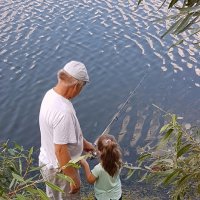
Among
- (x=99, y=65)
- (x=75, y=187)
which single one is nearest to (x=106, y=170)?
(x=75, y=187)

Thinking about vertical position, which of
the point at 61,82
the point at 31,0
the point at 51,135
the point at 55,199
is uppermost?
the point at 61,82

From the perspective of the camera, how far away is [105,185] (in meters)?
3.10

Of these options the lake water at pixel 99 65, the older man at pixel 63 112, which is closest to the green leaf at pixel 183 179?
the older man at pixel 63 112

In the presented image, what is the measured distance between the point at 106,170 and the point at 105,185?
0.42ft

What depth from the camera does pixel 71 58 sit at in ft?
26.8

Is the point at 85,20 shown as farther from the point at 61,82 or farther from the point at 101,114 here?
the point at 61,82

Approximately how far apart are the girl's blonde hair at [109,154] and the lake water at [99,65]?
2560 millimetres

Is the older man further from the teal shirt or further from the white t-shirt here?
the teal shirt

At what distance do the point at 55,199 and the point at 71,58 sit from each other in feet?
17.3

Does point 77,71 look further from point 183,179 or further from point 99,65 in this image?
point 99,65

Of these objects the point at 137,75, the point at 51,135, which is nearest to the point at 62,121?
the point at 51,135

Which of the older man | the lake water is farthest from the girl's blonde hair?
the lake water

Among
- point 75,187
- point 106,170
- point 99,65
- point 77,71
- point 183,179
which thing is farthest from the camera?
point 99,65

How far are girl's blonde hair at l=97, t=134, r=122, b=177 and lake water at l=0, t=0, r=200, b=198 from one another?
8.40 feet
